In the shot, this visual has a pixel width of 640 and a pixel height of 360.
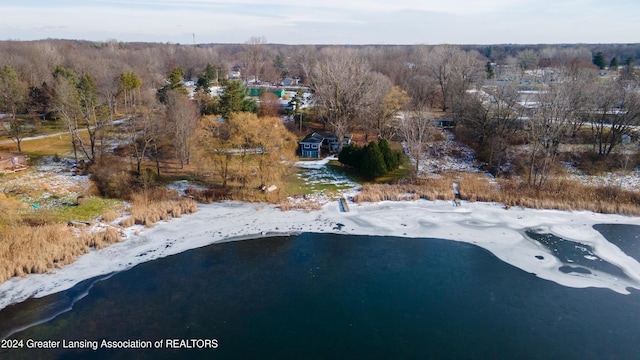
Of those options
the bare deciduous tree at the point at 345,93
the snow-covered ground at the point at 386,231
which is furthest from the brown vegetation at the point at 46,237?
the bare deciduous tree at the point at 345,93

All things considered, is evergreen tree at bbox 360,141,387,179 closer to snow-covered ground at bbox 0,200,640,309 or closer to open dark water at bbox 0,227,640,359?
snow-covered ground at bbox 0,200,640,309

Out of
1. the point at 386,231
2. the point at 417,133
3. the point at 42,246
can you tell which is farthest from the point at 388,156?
the point at 42,246

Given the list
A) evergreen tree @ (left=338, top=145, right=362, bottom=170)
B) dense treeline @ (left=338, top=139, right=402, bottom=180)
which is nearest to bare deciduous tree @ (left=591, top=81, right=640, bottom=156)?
dense treeline @ (left=338, top=139, right=402, bottom=180)

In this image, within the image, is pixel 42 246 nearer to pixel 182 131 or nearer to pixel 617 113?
pixel 182 131

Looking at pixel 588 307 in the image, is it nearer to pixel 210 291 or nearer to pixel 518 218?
pixel 518 218

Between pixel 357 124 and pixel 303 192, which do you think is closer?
pixel 303 192

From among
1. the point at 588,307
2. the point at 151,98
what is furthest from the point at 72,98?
the point at 588,307
